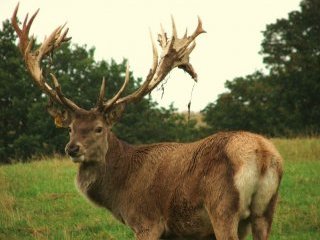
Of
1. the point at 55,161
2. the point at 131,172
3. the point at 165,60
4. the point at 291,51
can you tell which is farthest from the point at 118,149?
the point at 291,51

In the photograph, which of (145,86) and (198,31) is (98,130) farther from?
(198,31)

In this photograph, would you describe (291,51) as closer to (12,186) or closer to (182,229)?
(12,186)

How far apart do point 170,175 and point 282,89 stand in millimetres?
28010

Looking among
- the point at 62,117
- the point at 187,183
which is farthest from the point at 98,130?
the point at 187,183

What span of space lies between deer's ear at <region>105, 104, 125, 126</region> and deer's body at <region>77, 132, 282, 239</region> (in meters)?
0.22

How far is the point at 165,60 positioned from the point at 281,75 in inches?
1043

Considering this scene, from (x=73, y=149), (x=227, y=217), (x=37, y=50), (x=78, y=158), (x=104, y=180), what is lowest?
(x=227, y=217)

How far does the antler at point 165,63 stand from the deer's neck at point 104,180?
2.26ft

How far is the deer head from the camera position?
7477 mm

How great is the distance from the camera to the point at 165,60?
8.81 metres

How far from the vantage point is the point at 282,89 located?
34.2 meters

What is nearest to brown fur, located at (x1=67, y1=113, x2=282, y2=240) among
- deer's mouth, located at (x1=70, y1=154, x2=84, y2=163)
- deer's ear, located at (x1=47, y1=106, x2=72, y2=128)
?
deer's mouth, located at (x1=70, y1=154, x2=84, y2=163)

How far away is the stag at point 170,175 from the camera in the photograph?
6.05 metres

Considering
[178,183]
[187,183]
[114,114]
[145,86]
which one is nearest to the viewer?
[187,183]
